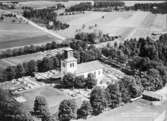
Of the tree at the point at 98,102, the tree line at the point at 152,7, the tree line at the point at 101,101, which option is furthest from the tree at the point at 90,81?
the tree line at the point at 152,7

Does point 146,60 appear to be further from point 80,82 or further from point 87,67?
point 80,82

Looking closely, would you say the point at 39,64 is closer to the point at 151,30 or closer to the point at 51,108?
the point at 51,108

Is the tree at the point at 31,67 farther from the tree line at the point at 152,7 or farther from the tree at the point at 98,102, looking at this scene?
the tree line at the point at 152,7

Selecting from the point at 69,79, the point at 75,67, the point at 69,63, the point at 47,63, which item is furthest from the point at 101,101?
the point at 47,63

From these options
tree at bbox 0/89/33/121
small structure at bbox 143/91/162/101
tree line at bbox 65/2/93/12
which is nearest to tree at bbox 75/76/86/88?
small structure at bbox 143/91/162/101

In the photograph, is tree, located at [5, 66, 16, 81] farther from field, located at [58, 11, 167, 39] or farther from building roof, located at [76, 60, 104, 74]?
field, located at [58, 11, 167, 39]

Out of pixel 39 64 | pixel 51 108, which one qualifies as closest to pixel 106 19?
pixel 39 64
